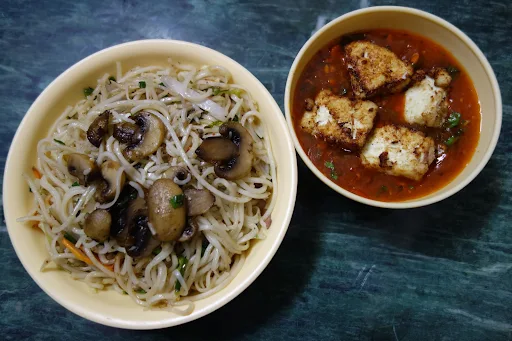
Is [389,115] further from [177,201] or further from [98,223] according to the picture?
[98,223]

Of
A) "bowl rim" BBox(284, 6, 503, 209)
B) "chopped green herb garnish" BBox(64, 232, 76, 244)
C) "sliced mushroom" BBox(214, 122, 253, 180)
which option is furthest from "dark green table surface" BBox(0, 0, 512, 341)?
"chopped green herb garnish" BBox(64, 232, 76, 244)

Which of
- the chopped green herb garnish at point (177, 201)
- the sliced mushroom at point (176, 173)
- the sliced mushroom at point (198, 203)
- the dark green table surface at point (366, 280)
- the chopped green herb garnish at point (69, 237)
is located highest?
the sliced mushroom at point (176, 173)

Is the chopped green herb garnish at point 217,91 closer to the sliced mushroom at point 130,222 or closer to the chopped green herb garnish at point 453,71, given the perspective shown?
the sliced mushroom at point 130,222

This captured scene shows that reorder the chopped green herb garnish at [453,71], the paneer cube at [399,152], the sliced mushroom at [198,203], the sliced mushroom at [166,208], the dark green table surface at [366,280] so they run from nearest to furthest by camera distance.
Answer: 1. the sliced mushroom at [166,208]
2. the sliced mushroom at [198,203]
3. the paneer cube at [399,152]
4. the chopped green herb garnish at [453,71]
5. the dark green table surface at [366,280]

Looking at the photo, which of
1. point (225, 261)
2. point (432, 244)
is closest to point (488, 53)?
point (432, 244)

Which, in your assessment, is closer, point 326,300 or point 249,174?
point 249,174

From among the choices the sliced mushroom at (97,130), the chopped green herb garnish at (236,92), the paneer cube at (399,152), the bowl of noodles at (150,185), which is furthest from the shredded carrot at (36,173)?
the paneer cube at (399,152)

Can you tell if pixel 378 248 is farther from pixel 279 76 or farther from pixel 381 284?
pixel 279 76
